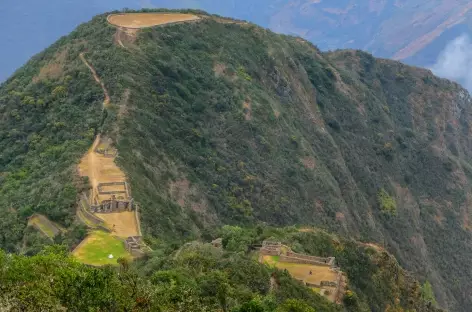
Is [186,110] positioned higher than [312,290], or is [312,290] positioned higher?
[186,110]

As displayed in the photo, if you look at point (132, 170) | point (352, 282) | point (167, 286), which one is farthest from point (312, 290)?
point (132, 170)

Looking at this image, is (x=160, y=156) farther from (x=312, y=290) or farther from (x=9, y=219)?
(x=312, y=290)

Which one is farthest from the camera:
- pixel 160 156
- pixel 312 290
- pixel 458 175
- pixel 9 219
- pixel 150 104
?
pixel 458 175

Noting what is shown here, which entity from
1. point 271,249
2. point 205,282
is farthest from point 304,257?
point 205,282

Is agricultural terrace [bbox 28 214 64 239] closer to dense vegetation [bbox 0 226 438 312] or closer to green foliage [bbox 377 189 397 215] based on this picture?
dense vegetation [bbox 0 226 438 312]

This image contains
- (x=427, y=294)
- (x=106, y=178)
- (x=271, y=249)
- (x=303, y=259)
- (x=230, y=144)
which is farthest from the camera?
(x=230, y=144)

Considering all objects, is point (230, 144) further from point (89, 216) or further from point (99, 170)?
point (89, 216)

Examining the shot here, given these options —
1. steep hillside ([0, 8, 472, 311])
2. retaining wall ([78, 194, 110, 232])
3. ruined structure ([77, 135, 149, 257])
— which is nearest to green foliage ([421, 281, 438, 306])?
steep hillside ([0, 8, 472, 311])
